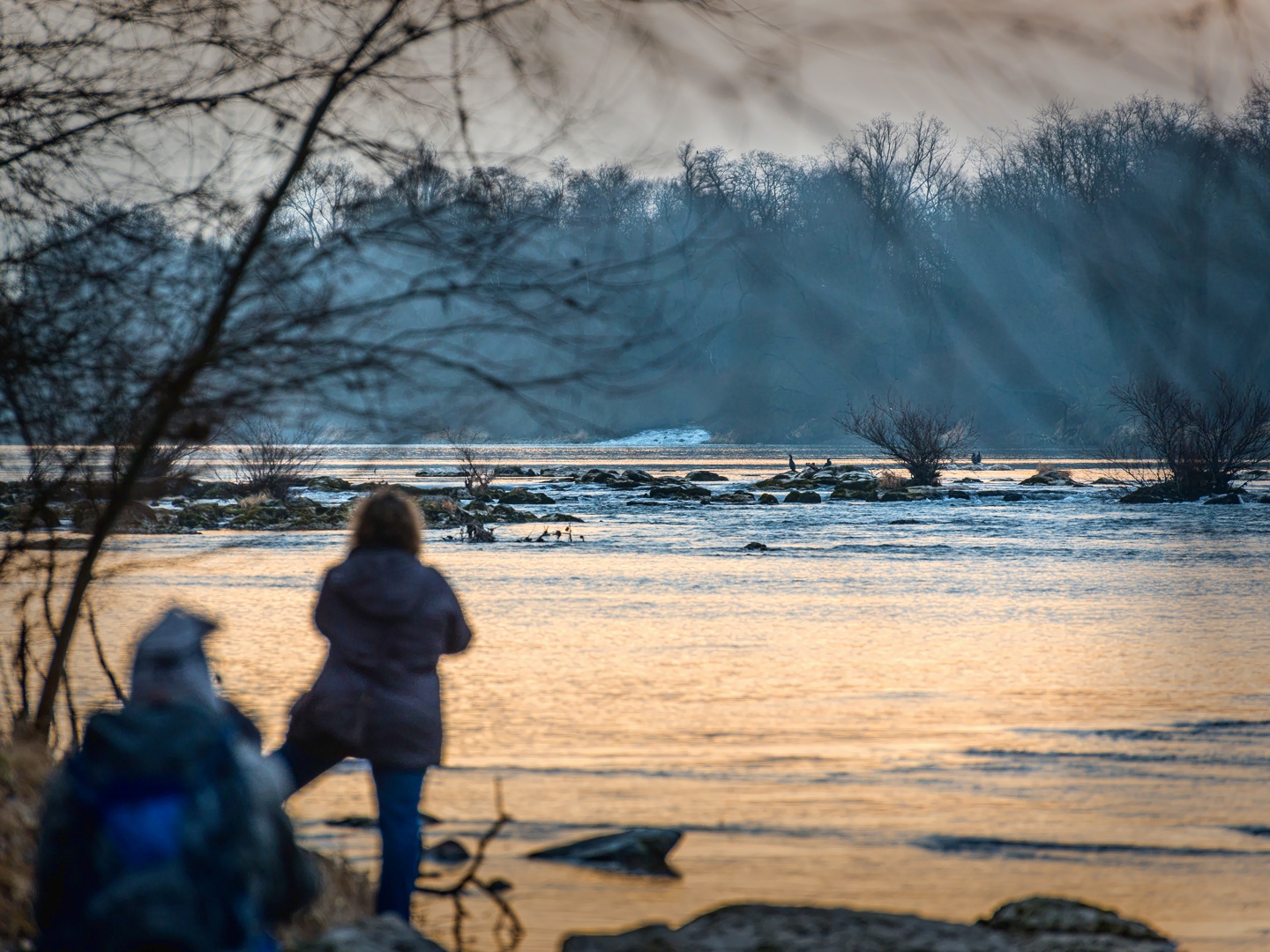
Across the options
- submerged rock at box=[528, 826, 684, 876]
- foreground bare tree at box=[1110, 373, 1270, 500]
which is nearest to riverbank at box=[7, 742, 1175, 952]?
submerged rock at box=[528, 826, 684, 876]

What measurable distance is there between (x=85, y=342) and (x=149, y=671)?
2255 millimetres

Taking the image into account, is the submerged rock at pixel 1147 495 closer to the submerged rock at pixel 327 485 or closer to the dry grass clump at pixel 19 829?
the submerged rock at pixel 327 485

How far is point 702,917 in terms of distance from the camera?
450cm

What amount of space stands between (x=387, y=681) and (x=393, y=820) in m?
0.47

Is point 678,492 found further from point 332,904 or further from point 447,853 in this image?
point 332,904

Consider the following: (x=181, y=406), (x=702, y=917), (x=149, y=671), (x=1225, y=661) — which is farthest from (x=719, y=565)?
(x=149, y=671)

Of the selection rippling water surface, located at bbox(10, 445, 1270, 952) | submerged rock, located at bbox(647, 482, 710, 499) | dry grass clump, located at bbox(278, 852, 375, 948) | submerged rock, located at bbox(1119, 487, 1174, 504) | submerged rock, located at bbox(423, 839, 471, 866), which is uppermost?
submerged rock, located at bbox(647, 482, 710, 499)

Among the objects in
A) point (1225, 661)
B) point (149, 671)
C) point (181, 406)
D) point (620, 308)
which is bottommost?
point (1225, 661)

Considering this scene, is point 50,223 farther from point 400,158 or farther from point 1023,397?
point 1023,397

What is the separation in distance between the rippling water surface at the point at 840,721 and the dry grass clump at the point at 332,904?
11.0 inches

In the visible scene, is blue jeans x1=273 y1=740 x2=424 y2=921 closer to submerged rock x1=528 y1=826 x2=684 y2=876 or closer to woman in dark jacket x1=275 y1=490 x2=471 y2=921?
woman in dark jacket x1=275 y1=490 x2=471 y2=921

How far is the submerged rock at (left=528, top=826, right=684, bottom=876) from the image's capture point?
5.34 metres

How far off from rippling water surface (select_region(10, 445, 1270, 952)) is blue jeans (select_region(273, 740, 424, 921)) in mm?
542

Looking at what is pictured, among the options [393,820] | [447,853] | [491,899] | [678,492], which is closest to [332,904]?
[393,820]
